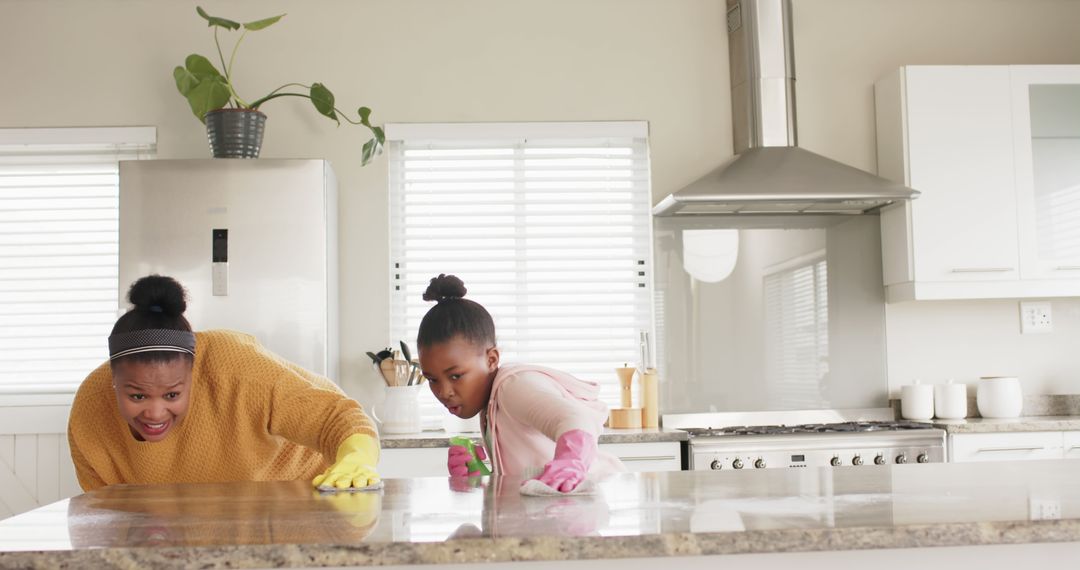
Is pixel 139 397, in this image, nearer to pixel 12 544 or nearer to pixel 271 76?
pixel 12 544

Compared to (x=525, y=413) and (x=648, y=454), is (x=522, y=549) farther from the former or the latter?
(x=648, y=454)

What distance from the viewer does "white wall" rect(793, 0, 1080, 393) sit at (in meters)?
3.88

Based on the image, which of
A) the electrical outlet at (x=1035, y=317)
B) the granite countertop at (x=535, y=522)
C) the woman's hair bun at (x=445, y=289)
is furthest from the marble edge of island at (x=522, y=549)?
the electrical outlet at (x=1035, y=317)

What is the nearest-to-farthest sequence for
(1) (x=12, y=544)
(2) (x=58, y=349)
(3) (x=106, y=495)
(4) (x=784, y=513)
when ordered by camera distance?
1. (1) (x=12, y=544)
2. (4) (x=784, y=513)
3. (3) (x=106, y=495)
4. (2) (x=58, y=349)

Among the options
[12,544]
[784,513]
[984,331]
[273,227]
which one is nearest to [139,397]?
[12,544]

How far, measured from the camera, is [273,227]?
328 centimetres

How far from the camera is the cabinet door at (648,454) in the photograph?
3.26 metres

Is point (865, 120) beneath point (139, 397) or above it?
above

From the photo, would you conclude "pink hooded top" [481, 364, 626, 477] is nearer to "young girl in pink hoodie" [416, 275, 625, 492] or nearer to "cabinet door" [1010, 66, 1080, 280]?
"young girl in pink hoodie" [416, 275, 625, 492]

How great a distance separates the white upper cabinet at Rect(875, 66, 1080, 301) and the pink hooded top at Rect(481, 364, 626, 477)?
86.9 inches

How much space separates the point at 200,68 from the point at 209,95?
0.45 ft

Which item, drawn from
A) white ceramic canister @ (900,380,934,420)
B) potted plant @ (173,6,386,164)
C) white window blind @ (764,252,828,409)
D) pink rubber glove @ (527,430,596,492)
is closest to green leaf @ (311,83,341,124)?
potted plant @ (173,6,386,164)

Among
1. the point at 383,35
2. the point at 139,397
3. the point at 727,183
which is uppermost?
the point at 383,35

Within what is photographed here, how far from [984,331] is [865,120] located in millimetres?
1000
